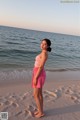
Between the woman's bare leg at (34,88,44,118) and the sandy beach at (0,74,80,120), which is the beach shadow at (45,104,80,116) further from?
the woman's bare leg at (34,88,44,118)

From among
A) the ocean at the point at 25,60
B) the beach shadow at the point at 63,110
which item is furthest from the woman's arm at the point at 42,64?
the ocean at the point at 25,60

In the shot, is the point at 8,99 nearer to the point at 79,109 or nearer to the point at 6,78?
the point at 79,109

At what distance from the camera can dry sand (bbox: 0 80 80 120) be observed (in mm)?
5215

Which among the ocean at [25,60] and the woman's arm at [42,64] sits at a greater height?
the woman's arm at [42,64]

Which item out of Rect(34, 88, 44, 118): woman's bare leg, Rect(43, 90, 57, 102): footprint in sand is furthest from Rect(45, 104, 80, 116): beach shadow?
Rect(43, 90, 57, 102): footprint in sand

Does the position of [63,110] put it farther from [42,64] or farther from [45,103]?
[42,64]

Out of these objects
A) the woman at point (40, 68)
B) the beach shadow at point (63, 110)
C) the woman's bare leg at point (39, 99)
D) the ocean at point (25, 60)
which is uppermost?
the woman at point (40, 68)

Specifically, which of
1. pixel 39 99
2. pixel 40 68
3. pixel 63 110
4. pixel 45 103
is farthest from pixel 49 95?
pixel 40 68

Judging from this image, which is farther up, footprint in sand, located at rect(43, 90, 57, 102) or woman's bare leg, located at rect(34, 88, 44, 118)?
woman's bare leg, located at rect(34, 88, 44, 118)

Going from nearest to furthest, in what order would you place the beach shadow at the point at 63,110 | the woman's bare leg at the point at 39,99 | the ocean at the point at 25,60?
the woman's bare leg at the point at 39,99 < the beach shadow at the point at 63,110 < the ocean at the point at 25,60

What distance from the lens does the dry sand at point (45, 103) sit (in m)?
5.21

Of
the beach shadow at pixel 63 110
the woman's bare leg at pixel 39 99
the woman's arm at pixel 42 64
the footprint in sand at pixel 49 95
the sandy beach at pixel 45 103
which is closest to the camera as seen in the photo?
the woman's arm at pixel 42 64

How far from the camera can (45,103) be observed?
5988 mm

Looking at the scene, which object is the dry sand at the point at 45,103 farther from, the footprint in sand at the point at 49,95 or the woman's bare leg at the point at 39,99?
the woman's bare leg at the point at 39,99
